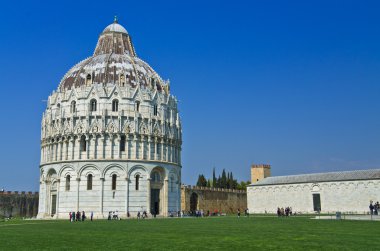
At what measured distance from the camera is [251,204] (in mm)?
77625

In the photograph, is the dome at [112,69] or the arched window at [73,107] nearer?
the arched window at [73,107]

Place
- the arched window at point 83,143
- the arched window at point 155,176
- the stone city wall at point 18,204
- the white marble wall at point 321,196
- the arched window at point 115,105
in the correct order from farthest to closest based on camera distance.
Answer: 1. the stone city wall at point 18,204
2. the white marble wall at point 321,196
3. the arched window at point 155,176
4. the arched window at point 115,105
5. the arched window at point 83,143

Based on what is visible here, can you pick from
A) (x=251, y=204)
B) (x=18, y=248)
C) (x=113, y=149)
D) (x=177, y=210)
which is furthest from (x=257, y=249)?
(x=251, y=204)

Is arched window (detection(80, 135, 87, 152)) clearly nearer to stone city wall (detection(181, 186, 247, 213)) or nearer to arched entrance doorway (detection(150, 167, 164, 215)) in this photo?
arched entrance doorway (detection(150, 167, 164, 215))

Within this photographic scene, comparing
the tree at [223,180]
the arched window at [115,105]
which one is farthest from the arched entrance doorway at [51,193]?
the tree at [223,180]

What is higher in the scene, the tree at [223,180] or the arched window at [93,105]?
the arched window at [93,105]

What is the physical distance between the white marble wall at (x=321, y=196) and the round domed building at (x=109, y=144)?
20.0 m

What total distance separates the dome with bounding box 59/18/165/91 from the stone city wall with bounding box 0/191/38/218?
18618 mm

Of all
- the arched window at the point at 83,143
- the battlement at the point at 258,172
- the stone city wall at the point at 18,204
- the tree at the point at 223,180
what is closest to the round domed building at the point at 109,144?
the arched window at the point at 83,143

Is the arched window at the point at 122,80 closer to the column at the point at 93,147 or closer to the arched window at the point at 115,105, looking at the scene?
the arched window at the point at 115,105

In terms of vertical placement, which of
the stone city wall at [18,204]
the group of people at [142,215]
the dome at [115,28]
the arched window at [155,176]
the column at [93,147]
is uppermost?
the dome at [115,28]

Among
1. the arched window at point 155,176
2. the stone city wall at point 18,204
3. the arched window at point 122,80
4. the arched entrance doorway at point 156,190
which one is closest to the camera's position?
the arched entrance doorway at point 156,190

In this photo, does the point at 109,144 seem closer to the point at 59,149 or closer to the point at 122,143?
the point at 122,143

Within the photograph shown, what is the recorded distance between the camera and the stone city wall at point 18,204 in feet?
216
